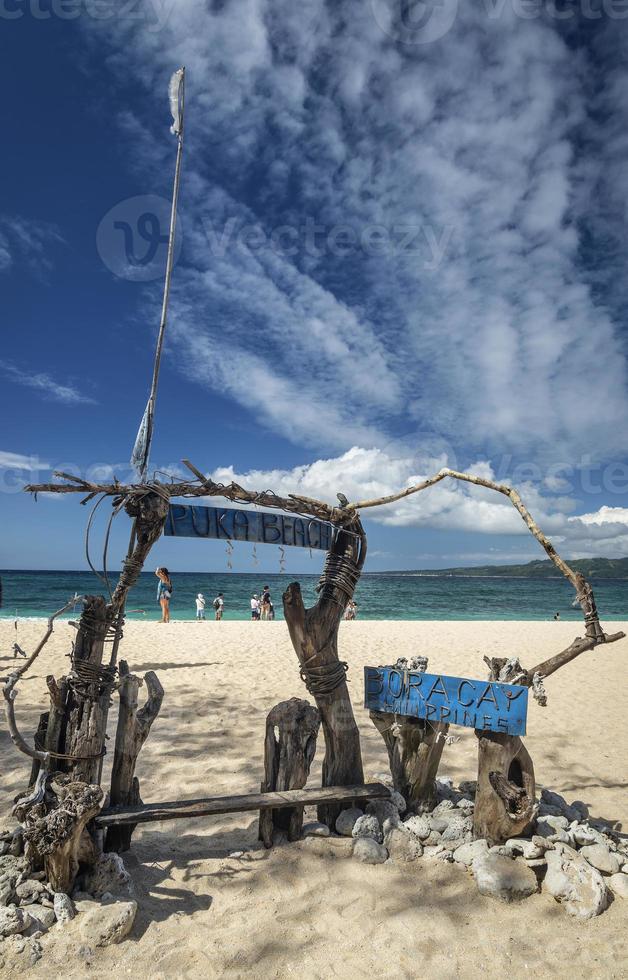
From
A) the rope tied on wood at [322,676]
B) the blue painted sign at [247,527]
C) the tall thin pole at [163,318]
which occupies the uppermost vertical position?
the tall thin pole at [163,318]

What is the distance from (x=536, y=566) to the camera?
168875 mm

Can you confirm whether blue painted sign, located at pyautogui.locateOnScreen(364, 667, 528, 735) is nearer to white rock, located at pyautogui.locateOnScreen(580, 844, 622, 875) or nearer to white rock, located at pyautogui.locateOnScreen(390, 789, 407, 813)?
white rock, located at pyautogui.locateOnScreen(390, 789, 407, 813)

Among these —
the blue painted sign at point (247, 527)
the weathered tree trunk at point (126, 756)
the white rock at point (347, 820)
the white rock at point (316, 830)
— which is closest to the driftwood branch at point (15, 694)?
the weathered tree trunk at point (126, 756)

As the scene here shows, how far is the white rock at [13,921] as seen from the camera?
301 cm

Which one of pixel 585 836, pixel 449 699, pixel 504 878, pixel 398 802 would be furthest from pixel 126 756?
pixel 585 836

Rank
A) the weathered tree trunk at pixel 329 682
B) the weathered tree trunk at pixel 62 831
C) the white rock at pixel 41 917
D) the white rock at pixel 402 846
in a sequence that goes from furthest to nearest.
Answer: the weathered tree trunk at pixel 329 682
the white rock at pixel 402 846
the weathered tree trunk at pixel 62 831
the white rock at pixel 41 917

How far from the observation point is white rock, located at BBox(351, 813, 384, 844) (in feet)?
13.7

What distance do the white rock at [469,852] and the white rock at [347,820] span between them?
794 mm

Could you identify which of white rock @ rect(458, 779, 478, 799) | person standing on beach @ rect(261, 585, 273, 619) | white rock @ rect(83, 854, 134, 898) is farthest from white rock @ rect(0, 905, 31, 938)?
person standing on beach @ rect(261, 585, 273, 619)

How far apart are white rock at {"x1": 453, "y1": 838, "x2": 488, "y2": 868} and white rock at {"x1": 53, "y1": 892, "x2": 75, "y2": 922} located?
105 inches

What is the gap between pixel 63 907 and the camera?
127 inches

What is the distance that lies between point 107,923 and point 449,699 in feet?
8.87

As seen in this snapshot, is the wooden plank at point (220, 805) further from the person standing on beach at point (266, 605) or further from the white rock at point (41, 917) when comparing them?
the person standing on beach at point (266, 605)

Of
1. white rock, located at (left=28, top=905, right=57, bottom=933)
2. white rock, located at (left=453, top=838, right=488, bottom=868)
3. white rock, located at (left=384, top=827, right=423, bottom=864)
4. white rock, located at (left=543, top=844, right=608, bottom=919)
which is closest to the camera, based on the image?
white rock, located at (left=28, top=905, right=57, bottom=933)
